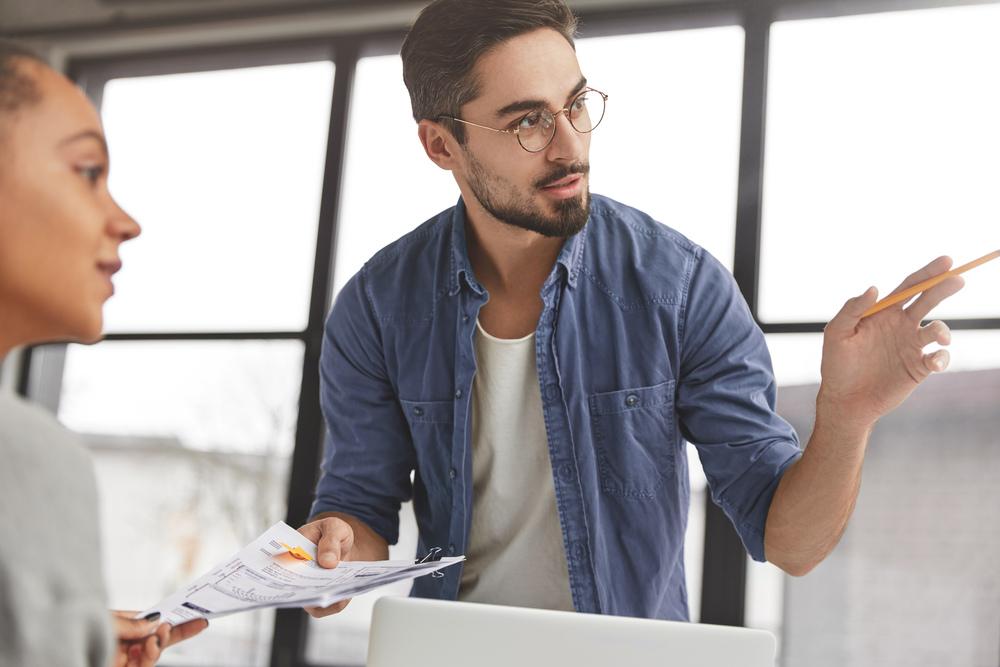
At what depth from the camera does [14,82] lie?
2.14ft

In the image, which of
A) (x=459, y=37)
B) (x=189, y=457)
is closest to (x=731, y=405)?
(x=459, y=37)

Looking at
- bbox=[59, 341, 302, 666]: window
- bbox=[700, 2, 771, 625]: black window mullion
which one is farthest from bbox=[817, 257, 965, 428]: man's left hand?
bbox=[59, 341, 302, 666]: window

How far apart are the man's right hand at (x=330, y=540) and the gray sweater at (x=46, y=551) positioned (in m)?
0.68

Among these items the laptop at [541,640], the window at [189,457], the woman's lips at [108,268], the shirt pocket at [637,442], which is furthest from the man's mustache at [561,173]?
the window at [189,457]

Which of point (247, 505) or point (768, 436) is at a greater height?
point (768, 436)

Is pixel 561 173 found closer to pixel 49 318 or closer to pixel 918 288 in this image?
pixel 918 288

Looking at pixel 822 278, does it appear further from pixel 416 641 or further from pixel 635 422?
pixel 416 641

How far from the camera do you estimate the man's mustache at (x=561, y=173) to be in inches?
59.4

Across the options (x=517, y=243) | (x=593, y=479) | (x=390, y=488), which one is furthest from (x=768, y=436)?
(x=390, y=488)

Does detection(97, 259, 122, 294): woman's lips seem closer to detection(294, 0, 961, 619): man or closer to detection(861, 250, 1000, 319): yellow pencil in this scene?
detection(294, 0, 961, 619): man

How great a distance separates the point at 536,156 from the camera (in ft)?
5.03

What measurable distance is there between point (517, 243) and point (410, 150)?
1497mm

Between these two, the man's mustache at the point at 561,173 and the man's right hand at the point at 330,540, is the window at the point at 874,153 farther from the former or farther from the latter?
the man's right hand at the point at 330,540

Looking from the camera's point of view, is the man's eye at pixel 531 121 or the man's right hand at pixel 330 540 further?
the man's eye at pixel 531 121
